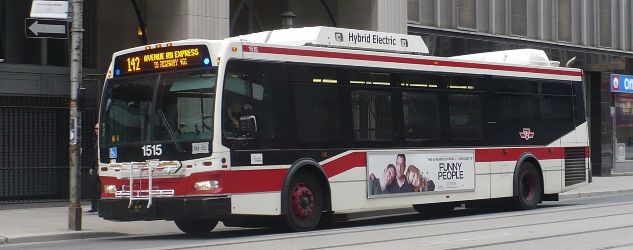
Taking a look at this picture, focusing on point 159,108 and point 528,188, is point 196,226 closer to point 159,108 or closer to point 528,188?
point 159,108

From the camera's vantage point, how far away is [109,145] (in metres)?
15.6

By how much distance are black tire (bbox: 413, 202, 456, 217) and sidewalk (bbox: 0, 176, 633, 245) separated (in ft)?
16.9

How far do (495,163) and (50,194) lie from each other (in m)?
9.80

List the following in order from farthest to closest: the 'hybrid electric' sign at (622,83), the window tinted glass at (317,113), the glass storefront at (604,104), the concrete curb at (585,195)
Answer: the 'hybrid electric' sign at (622,83), the glass storefront at (604,104), the concrete curb at (585,195), the window tinted glass at (317,113)

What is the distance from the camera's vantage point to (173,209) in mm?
14625

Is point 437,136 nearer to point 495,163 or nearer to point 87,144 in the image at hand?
point 495,163

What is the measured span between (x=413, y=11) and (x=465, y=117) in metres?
11.2

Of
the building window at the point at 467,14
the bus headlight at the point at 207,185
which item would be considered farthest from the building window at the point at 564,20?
the bus headlight at the point at 207,185

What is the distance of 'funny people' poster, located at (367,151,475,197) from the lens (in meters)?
17.0

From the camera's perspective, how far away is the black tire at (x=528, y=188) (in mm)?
20500

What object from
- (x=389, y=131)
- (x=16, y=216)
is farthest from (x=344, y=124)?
(x=16, y=216)

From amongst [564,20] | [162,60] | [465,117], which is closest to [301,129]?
[162,60]

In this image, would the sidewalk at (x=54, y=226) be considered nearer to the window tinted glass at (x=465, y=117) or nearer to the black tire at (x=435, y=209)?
the black tire at (x=435, y=209)

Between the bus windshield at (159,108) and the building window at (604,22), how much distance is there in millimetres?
26147
